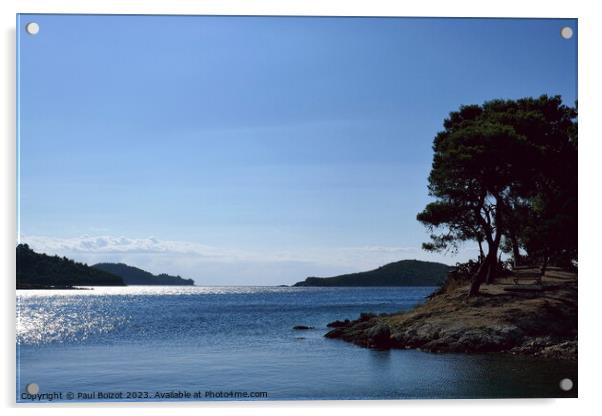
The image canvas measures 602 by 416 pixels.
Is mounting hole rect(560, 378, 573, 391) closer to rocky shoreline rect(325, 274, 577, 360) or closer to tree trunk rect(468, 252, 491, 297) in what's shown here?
rocky shoreline rect(325, 274, 577, 360)

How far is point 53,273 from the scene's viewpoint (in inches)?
370

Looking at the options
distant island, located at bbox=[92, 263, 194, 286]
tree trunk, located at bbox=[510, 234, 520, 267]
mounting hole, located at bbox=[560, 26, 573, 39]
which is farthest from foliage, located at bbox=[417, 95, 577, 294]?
distant island, located at bbox=[92, 263, 194, 286]

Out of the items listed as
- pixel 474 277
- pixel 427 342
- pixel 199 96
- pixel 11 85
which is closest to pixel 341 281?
pixel 427 342

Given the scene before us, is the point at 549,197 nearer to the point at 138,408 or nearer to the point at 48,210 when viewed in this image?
the point at 138,408

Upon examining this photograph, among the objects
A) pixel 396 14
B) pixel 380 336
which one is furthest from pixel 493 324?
pixel 396 14

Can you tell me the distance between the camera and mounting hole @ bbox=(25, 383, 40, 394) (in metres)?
7.73

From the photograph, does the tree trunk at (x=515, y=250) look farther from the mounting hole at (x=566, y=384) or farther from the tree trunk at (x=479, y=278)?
the mounting hole at (x=566, y=384)

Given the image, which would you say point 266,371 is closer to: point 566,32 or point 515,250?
point 515,250

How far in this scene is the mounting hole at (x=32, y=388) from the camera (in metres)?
7.73

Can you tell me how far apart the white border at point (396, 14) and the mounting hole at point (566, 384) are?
15 centimetres

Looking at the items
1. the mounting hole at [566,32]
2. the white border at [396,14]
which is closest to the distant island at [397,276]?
the white border at [396,14]

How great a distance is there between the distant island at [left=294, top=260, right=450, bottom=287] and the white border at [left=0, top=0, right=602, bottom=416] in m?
2.74

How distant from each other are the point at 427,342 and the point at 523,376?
231cm

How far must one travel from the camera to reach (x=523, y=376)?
341 inches
